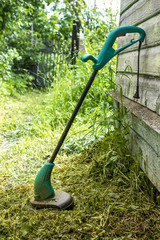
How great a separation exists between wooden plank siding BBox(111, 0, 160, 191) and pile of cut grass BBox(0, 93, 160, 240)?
0.17 m

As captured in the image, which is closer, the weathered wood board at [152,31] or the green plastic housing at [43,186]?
the weathered wood board at [152,31]

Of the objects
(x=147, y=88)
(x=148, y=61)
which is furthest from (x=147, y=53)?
(x=147, y=88)

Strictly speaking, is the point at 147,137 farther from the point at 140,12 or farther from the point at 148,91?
the point at 140,12

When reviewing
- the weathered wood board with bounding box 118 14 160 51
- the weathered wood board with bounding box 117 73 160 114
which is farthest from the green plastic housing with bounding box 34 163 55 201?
Answer: the weathered wood board with bounding box 118 14 160 51

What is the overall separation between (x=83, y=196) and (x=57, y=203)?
0.22 metres

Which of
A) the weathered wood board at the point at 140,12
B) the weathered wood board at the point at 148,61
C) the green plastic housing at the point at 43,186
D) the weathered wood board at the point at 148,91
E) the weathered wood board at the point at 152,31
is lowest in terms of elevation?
the green plastic housing at the point at 43,186

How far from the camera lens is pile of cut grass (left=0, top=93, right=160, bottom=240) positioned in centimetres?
122

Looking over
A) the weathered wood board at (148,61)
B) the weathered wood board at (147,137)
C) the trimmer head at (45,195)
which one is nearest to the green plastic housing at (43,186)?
the trimmer head at (45,195)

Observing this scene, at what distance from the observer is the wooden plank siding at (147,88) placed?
1.23m

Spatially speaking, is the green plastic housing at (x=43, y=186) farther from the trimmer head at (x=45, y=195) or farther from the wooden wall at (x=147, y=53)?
the wooden wall at (x=147, y=53)

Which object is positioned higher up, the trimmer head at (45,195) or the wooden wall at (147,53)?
the wooden wall at (147,53)

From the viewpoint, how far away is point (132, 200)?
4.82 feet

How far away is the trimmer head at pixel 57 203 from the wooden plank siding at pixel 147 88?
1.76 feet

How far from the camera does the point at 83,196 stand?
5.13 ft
